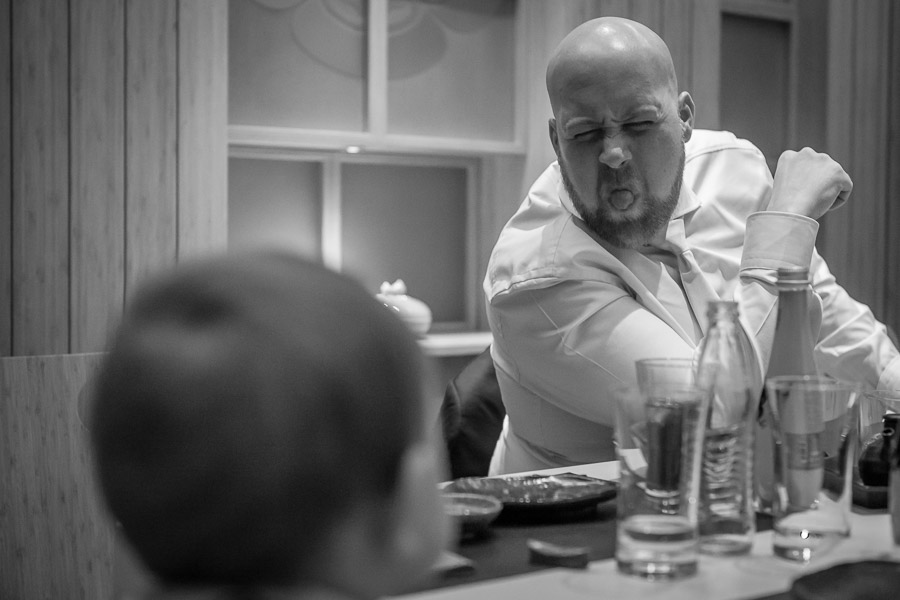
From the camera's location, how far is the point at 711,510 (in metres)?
1.00

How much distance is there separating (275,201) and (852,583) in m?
2.88

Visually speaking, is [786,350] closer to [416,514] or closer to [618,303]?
[618,303]

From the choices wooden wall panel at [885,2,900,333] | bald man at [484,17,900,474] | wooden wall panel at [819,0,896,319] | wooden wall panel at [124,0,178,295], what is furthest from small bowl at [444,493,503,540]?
wooden wall panel at [885,2,900,333]

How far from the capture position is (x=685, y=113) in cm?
206

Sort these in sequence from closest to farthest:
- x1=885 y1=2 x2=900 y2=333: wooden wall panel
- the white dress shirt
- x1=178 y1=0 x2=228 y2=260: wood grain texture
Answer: the white dress shirt < x1=178 y1=0 x2=228 y2=260: wood grain texture < x1=885 y1=2 x2=900 y2=333: wooden wall panel

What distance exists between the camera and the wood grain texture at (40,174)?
2.92 metres

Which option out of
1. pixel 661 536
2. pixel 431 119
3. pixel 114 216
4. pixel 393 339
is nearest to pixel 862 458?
pixel 661 536

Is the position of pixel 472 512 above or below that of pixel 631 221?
below

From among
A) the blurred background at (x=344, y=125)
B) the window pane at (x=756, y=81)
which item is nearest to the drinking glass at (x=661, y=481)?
the blurred background at (x=344, y=125)

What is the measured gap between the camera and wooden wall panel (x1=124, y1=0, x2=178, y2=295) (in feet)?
10.1

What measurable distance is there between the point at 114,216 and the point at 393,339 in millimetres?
2701

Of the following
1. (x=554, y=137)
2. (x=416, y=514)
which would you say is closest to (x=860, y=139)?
(x=554, y=137)

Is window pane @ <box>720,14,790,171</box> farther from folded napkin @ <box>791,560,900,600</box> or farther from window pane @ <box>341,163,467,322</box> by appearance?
folded napkin @ <box>791,560,900,600</box>

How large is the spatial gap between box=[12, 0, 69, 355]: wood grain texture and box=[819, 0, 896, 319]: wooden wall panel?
3.03m
